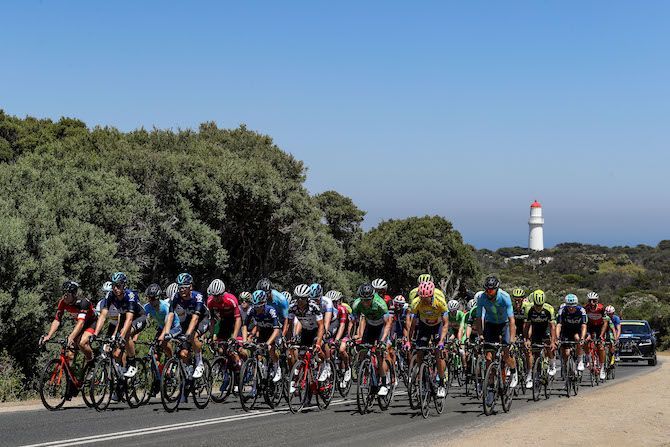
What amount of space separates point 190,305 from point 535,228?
14969 cm

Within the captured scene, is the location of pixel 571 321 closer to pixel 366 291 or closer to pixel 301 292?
pixel 366 291

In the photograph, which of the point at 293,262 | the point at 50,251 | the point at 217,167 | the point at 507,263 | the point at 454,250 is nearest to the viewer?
the point at 50,251

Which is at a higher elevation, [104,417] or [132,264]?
[132,264]

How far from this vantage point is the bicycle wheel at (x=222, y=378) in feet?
54.0

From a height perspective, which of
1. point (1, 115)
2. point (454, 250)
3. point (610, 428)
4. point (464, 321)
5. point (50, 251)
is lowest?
point (610, 428)

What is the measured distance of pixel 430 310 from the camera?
1579 cm

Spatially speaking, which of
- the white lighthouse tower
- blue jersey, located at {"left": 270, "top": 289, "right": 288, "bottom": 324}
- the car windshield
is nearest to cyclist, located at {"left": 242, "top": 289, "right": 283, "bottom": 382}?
blue jersey, located at {"left": 270, "top": 289, "right": 288, "bottom": 324}

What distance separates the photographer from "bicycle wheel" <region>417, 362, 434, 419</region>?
601 inches

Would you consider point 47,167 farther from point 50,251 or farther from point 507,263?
point 507,263

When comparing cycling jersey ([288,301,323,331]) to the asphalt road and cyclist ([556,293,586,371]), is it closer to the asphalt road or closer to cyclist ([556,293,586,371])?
the asphalt road

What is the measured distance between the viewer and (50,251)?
25734mm

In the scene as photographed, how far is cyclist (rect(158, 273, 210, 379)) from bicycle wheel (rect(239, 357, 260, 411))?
732mm

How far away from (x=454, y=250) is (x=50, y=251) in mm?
37475

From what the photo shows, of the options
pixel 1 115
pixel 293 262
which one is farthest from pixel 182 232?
pixel 1 115
